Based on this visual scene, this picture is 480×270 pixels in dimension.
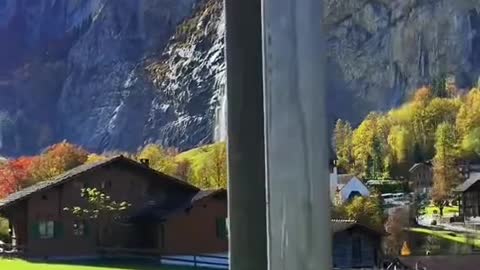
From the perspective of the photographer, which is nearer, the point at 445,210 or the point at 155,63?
the point at 445,210

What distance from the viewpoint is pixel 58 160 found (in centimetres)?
2388

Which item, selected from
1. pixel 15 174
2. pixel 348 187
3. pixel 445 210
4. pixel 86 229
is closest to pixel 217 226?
pixel 86 229

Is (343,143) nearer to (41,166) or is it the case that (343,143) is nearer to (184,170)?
(184,170)

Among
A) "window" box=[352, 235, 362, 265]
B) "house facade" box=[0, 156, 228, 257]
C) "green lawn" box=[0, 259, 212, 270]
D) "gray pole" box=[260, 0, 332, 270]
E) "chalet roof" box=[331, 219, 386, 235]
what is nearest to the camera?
"gray pole" box=[260, 0, 332, 270]

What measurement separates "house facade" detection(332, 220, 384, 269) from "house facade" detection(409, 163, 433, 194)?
266cm

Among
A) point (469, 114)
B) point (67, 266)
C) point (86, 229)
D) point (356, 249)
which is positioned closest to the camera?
point (67, 266)

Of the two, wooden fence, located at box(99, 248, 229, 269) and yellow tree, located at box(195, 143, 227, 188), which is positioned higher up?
yellow tree, located at box(195, 143, 227, 188)

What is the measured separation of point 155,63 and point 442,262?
37.5 feet

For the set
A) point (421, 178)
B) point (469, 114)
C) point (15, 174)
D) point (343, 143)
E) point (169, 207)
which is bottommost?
point (169, 207)

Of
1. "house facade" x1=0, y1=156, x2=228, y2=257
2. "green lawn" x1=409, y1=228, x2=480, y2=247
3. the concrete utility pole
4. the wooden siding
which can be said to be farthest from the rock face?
the concrete utility pole

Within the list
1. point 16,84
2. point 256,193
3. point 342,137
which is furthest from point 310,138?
point 16,84

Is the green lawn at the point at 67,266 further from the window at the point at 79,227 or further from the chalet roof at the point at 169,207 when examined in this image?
the window at the point at 79,227

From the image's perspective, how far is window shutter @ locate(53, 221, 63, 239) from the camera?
1789cm

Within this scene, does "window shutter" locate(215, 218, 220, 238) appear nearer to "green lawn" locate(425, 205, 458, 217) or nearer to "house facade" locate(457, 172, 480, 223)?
"green lawn" locate(425, 205, 458, 217)
